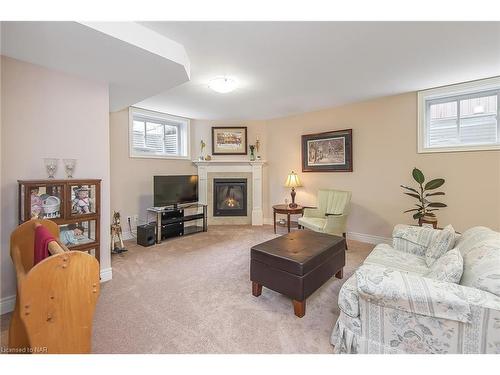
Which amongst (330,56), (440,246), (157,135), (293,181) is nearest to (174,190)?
(157,135)

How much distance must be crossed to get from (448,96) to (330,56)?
2152mm

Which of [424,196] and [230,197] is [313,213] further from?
[230,197]

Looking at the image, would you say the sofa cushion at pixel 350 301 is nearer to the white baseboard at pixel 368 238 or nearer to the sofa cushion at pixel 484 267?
the sofa cushion at pixel 484 267

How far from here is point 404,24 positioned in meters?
1.89

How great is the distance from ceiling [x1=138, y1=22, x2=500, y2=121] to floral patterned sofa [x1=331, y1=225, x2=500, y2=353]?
1.82 m

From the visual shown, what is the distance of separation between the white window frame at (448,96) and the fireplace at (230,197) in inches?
130

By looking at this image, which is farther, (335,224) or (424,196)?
(335,224)

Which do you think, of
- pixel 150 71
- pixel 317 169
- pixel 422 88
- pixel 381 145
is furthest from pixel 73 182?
pixel 422 88

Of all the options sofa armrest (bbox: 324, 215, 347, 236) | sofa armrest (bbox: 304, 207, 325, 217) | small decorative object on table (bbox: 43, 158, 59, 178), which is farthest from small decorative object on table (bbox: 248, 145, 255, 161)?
small decorative object on table (bbox: 43, 158, 59, 178)

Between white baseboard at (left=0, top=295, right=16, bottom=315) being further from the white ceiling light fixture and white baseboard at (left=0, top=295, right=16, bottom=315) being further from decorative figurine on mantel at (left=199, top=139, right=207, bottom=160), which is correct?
decorative figurine on mantel at (left=199, top=139, right=207, bottom=160)

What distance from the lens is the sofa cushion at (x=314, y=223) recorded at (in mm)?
3492

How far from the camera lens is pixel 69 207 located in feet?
6.95
